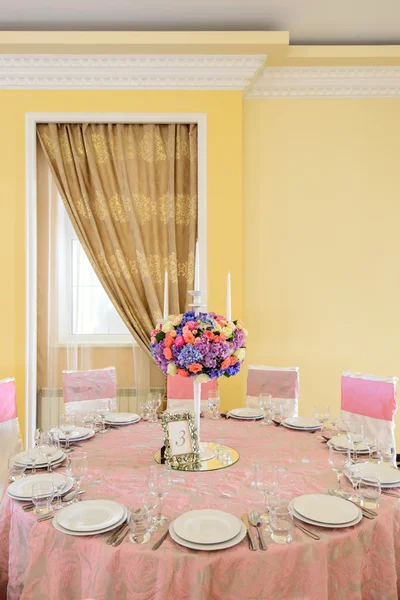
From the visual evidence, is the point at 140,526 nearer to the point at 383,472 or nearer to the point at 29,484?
the point at 29,484

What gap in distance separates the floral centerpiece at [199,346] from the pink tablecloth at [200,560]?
44 centimetres

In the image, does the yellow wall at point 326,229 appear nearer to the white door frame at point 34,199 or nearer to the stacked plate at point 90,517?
the white door frame at point 34,199

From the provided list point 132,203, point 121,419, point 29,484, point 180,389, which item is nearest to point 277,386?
point 180,389

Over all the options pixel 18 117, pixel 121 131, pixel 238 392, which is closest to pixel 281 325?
pixel 238 392

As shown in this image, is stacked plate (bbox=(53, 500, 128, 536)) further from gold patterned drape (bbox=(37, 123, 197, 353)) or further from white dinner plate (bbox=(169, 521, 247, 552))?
gold patterned drape (bbox=(37, 123, 197, 353))

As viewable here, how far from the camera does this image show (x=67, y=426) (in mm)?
2264

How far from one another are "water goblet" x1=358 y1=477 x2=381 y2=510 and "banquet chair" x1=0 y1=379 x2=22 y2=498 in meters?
1.93

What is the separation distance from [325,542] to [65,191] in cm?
322

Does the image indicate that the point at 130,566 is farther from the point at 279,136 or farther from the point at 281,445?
the point at 279,136

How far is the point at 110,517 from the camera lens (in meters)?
1.49

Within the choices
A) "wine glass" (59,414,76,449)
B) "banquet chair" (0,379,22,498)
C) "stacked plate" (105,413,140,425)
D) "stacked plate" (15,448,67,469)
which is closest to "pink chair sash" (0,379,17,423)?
"banquet chair" (0,379,22,498)

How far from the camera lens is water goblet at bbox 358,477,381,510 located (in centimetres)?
158

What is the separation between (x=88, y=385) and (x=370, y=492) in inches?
76.9

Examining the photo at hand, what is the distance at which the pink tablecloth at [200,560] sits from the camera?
4.32 ft
